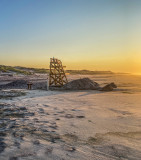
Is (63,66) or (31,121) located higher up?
(63,66)

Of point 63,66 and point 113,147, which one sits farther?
point 63,66

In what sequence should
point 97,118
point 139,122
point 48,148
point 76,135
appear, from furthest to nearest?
1. point 97,118
2. point 139,122
3. point 76,135
4. point 48,148

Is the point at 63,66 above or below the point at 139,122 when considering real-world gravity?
above

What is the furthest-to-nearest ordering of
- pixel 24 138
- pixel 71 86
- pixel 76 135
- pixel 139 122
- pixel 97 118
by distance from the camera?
pixel 71 86 < pixel 97 118 < pixel 139 122 < pixel 76 135 < pixel 24 138

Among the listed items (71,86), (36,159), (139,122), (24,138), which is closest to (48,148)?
(36,159)

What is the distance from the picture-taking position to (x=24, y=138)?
119 inches

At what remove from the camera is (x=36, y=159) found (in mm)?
2281

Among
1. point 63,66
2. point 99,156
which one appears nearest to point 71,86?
point 63,66

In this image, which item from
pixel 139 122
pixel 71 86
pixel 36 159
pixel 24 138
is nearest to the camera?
pixel 36 159

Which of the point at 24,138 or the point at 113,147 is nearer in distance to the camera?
the point at 113,147

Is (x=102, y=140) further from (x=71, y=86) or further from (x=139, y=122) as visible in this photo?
(x=71, y=86)

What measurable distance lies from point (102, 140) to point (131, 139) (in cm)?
59

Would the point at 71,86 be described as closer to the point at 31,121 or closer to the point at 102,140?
the point at 31,121

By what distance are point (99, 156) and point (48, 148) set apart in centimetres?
85
